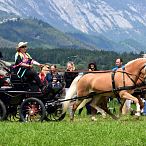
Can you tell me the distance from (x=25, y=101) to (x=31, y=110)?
1.10 ft

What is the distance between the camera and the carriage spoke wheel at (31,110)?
46.4ft

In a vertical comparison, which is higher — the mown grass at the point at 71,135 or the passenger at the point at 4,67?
the passenger at the point at 4,67

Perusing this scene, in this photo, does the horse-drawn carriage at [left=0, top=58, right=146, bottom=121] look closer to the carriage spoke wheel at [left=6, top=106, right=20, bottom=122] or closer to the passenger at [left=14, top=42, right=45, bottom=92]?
the carriage spoke wheel at [left=6, top=106, right=20, bottom=122]

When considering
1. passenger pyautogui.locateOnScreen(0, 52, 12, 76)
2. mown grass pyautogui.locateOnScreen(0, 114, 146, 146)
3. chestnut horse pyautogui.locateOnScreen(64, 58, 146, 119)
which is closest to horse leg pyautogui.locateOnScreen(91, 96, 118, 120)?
chestnut horse pyautogui.locateOnScreen(64, 58, 146, 119)

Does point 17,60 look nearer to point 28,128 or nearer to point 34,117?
point 34,117

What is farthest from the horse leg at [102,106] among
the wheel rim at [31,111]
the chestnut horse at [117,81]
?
the wheel rim at [31,111]

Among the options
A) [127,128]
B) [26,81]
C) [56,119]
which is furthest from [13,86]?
[127,128]

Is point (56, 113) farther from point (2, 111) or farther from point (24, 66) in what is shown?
point (24, 66)

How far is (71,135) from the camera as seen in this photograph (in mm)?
10203

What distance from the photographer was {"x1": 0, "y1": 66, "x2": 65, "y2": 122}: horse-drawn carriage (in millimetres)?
14195

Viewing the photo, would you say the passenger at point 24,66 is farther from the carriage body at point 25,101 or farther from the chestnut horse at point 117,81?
the chestnut horse at point 117,81

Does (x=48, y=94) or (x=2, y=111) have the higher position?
(x=48, y=94)

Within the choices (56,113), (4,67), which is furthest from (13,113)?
(4,67)

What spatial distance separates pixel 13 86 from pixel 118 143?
20.5ft
